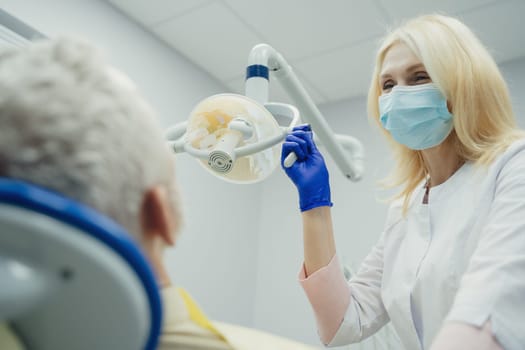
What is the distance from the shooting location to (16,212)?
29 cm

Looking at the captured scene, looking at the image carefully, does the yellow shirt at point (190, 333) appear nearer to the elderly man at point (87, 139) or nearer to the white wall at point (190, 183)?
the elderly man at point (87, 139)

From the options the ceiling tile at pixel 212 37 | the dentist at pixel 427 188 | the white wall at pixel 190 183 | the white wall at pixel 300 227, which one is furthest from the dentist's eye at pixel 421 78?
the white wall at pixel 300 227

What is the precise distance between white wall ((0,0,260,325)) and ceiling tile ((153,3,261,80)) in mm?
102

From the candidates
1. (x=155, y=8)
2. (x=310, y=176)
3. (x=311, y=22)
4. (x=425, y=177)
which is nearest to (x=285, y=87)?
(x=310, y=176)

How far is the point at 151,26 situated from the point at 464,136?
2058mm

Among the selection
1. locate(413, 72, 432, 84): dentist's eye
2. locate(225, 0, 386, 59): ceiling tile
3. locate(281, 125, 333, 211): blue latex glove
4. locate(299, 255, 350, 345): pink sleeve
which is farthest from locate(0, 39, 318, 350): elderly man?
locate(225, 0, 386, 59): ceiling tile

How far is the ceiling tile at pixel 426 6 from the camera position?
2.31 meters

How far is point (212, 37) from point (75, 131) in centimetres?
249

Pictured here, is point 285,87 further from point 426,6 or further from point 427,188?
point 426,6

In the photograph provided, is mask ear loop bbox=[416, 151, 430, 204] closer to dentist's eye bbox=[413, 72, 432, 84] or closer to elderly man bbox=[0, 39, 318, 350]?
dentist's eye bbox=[413, 72, 432, 84]

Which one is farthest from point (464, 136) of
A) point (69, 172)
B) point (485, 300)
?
point (69, 172)

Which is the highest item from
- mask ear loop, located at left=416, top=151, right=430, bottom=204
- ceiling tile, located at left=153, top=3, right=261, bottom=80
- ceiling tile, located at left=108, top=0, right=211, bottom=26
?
ceiling tile, located at left=108, top=0, right=211, bottom=26

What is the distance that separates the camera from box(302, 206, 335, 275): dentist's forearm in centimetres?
130

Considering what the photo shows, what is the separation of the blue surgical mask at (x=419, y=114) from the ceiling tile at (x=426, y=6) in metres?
1.24
